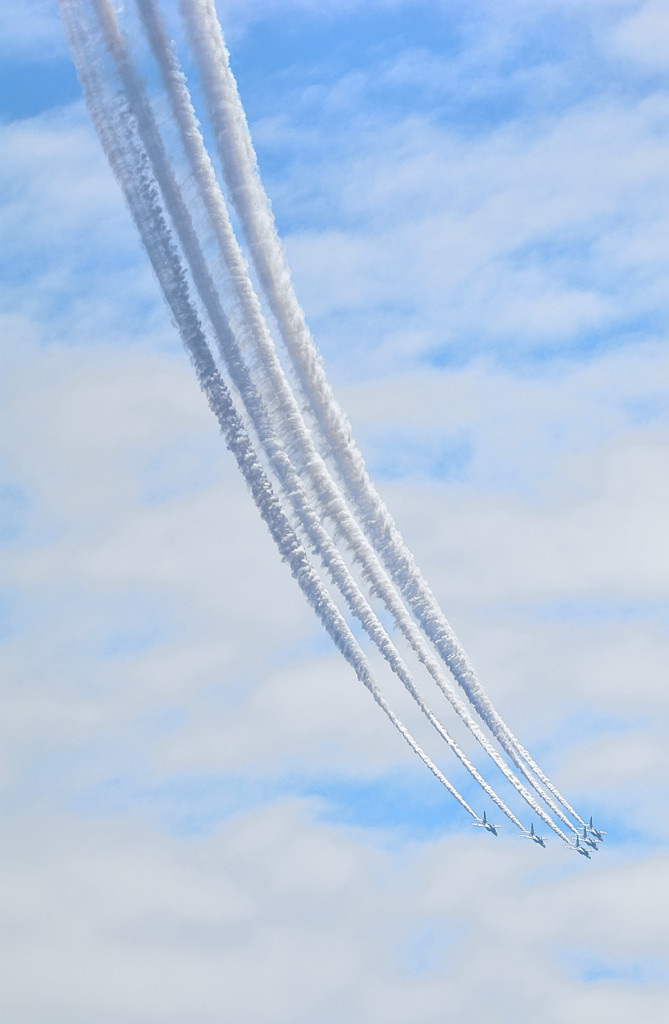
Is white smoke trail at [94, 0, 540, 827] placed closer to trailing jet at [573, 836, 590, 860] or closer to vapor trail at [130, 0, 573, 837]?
vapor trail at [130, 0, 573, 837]

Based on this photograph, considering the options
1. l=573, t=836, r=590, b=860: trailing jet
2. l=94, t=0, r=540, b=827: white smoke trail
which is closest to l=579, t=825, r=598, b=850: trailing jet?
l=573, t=836, r=590, b=860: trailing jet

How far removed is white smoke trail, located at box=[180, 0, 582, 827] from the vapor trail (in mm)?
496

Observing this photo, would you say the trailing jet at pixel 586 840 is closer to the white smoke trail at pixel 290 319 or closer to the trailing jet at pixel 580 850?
the trailing jet at pixel 580 850

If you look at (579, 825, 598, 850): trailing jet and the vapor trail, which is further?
(579, 825, 598, 850): trailing jet

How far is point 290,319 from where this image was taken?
40188mm

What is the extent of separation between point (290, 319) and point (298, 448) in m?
4.07

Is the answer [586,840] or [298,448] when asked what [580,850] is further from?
[298,448]

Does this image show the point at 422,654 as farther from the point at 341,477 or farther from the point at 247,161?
the point at 247,161

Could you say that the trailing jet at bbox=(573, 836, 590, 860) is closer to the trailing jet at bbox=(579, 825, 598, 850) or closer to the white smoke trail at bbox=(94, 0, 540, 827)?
the trailing jet at bbox=(579, 825, 598, 850)

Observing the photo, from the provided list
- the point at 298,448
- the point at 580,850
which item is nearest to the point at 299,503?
the point at 298,448

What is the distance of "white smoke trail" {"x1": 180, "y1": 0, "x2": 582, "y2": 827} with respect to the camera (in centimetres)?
3553

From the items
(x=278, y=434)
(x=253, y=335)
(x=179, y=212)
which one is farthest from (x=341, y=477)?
(x=179, y=212)

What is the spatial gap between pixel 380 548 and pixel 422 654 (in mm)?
5538

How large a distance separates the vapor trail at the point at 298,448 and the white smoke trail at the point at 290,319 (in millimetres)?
496
